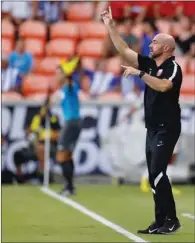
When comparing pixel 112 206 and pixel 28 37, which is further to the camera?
pixel 28 37

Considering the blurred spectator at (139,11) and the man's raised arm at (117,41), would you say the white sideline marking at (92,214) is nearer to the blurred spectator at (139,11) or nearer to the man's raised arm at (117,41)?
the man's raised arm at (117,41)

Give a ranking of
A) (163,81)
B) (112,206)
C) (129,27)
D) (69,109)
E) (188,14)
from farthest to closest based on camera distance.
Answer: (188,14) → (129,27) → (69,109) → (112,206) → (163,81)

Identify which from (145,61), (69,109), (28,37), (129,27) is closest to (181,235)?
(145,61)

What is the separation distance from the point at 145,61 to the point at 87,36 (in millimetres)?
12307

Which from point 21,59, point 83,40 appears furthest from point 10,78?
point 83,40

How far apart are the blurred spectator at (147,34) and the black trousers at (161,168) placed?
32.5 feet

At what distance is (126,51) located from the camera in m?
8.91

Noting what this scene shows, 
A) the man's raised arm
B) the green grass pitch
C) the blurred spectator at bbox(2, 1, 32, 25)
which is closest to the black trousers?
the man's raised arm

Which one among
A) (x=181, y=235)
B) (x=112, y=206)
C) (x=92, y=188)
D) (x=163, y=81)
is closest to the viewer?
(x=163, y=81)

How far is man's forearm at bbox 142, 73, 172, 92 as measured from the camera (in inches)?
336

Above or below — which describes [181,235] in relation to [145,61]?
below

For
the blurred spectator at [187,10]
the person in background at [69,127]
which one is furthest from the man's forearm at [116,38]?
the blurred spectator at [187,10]

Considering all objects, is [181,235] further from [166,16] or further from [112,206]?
[166,16]

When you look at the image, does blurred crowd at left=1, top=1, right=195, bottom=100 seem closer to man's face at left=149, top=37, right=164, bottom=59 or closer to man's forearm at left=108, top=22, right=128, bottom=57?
man's forearm at left=108, top=22, right=128, bottom=57
